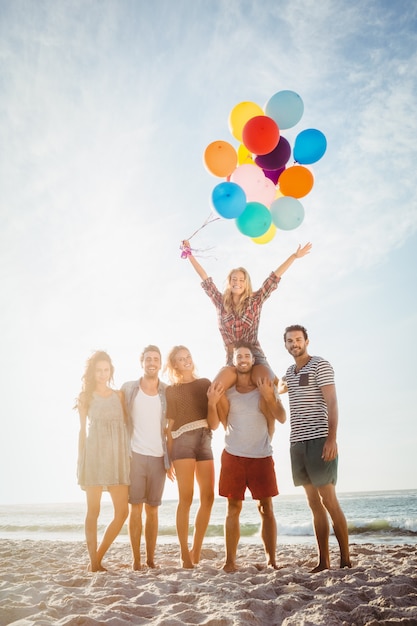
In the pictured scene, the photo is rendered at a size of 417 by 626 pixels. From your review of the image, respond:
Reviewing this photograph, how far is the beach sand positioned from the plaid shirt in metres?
1.85

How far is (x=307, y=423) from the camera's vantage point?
3.88 m

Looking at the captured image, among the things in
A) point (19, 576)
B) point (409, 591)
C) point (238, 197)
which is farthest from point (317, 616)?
point (238, 197)

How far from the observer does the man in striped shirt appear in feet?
12.1

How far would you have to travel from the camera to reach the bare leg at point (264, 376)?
12.9 ft

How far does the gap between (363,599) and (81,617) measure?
162cm

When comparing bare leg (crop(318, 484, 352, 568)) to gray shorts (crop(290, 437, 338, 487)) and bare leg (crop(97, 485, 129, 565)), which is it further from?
bare leg (crop(97, 485, 129, 565))

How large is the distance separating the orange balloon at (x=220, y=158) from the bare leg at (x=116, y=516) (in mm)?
3185

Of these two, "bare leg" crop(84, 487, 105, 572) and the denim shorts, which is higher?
the denim shorts

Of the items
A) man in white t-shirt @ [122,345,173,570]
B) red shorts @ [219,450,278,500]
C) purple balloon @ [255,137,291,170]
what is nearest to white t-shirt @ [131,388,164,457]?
man in white t-shirt @ [122,345,173,570]

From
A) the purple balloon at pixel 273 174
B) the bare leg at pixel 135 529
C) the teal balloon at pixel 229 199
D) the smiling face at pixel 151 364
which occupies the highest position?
the purple balloon at pixel 273 174

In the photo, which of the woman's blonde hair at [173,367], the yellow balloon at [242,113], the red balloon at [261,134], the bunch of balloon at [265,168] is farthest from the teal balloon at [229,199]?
the woman's blonde hair at [173,367]

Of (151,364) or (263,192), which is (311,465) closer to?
(151,364)

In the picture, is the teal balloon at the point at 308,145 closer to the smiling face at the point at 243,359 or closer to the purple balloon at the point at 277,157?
the purple balloon at the point at 277,157

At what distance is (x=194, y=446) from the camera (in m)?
4.11
